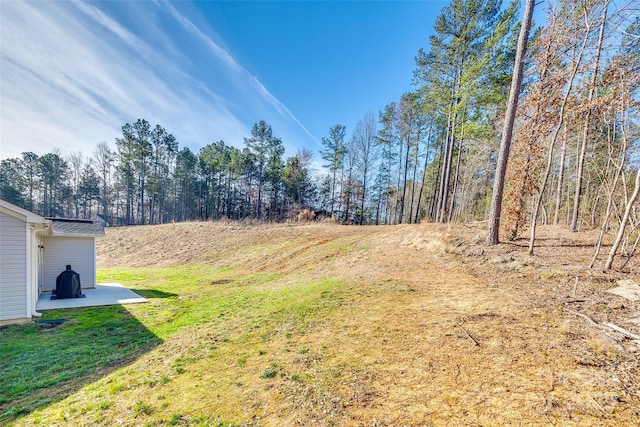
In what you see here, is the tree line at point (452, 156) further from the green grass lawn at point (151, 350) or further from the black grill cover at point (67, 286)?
the black grill cover at point (67, 286)

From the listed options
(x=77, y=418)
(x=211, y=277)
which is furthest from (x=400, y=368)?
(x=211, y=277)

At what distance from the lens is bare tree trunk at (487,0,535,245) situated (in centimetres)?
677

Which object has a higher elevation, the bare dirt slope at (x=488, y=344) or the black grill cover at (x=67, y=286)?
the bare dirt slope at (x=488, y=344)

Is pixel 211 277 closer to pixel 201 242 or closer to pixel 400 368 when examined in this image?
pixel 201 242

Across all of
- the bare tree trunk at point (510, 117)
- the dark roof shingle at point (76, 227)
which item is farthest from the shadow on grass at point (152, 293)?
the bare tree trunk at point (510, 117)

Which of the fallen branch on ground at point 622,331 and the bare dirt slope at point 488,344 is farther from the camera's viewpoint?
the fallen branch on ground at point 622,331

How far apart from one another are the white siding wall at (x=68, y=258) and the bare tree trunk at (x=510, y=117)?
14.7 m

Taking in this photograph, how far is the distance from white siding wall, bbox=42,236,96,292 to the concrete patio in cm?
51

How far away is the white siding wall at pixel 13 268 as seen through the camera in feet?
18.8

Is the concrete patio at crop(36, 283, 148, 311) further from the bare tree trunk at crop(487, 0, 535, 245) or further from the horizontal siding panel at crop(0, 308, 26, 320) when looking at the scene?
the bare tree trunk at crop(487, 0, 535, 245)

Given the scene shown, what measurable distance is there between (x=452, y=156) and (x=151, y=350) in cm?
1793

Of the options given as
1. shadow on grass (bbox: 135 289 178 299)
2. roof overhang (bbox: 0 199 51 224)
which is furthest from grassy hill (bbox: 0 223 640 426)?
roof overhang (bbox: 0 199 51 224)

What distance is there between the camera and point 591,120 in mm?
5797

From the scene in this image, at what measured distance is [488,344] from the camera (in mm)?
2965
